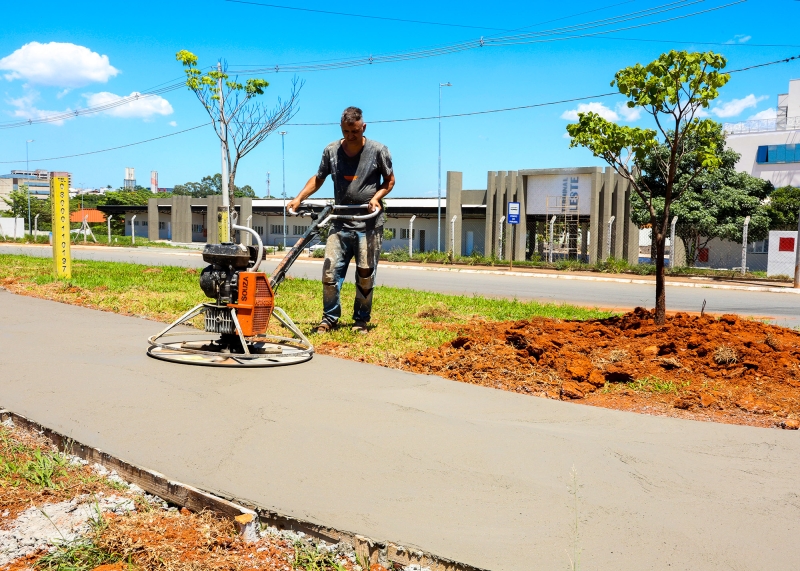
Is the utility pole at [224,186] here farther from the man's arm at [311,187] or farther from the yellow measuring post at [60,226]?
the man's arm at [311,187]

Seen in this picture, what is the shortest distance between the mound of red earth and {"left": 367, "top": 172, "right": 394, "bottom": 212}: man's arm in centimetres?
161

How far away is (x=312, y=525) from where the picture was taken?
3.17m

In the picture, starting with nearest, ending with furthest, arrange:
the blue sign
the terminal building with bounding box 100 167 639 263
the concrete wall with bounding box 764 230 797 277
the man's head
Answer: the man's head → the concrete wall with bounding box 764 230 797 277 → the blue sign → the terminal building with bounding box 100 167 639 263

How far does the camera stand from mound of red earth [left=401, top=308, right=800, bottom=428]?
17.9 feet

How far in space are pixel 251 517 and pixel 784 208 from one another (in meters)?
36.4

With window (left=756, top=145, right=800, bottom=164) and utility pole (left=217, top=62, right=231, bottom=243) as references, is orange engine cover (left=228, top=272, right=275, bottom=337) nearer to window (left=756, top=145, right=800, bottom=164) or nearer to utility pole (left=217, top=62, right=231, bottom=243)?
utility pole (left=217, top=62, right=231, bottom=243)

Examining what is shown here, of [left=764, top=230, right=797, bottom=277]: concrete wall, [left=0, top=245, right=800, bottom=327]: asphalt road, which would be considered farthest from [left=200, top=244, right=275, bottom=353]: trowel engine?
[left=764, top=230, right=797, bottom=277]: concrete wall

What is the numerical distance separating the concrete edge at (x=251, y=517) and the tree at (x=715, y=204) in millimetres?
30214

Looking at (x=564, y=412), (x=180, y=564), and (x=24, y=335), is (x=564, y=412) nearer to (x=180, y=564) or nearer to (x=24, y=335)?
(x=180, y=564)

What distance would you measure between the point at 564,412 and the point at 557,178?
32.6 meters

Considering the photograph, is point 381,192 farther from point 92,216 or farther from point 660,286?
point 92,216

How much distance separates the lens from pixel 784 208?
3428 centimetres

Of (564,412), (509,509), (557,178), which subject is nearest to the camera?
(509,509)

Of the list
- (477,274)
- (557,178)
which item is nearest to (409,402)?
(477,274)
